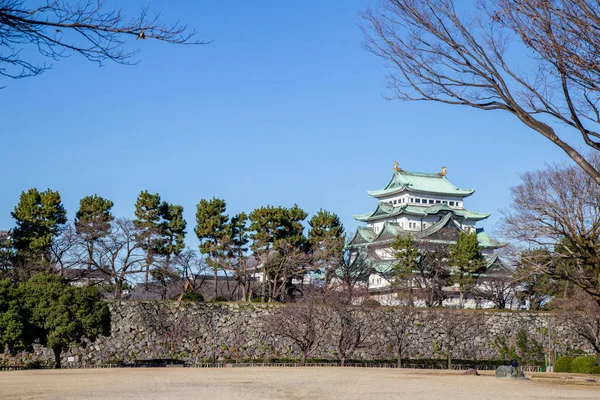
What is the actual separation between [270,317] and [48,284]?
11.5m

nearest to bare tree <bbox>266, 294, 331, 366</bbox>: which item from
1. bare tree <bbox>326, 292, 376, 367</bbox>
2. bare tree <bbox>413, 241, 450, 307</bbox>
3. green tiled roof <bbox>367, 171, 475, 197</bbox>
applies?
bare tree <bbox>326, 292, 376, 367</bbox>

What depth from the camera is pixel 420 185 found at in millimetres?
60812

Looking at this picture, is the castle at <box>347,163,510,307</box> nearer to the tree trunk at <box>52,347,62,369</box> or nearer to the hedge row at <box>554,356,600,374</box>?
the hedge row at <box>554,356,600,374</box>

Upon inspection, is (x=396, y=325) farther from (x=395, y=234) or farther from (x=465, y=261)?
(x=395, y=234)

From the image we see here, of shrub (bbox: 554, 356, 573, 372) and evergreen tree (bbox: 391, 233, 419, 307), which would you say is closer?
shrub (bbox: 554, 356, 573, 372)

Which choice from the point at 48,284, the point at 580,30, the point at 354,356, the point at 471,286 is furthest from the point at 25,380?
the point at 471,286

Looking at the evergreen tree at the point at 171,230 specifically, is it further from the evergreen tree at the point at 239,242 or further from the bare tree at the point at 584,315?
the bare tree at the point at 584,315

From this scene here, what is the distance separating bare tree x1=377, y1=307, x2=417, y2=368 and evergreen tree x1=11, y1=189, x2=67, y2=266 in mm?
17317

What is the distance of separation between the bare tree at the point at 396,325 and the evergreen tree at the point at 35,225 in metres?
17.3

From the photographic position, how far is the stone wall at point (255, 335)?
35344 mm

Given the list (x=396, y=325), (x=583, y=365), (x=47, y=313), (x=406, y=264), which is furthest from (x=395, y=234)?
(x=47, y=313)

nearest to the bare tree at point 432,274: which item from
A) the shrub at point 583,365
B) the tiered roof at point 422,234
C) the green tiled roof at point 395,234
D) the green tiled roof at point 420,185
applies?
the tiered roof at point 422,234

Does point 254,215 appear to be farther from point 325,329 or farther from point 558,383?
point 558,383

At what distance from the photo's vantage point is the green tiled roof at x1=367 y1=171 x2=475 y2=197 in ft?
197
